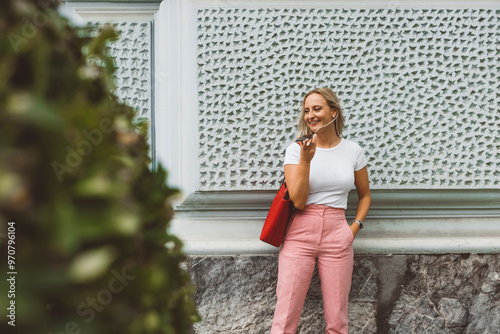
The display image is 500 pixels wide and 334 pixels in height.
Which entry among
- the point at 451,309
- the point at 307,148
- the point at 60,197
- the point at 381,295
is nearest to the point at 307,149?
the point at 307,148

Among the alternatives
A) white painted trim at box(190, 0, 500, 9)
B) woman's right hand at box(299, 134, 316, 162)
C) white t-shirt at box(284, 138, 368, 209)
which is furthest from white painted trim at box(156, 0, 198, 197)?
woman's right hand at box(299, 134, 316, 162)

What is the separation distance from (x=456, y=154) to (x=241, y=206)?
1.54 meters

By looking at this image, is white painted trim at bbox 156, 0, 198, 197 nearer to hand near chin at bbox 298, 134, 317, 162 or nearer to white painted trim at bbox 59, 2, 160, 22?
white painted trim at bbox 59, 2, 160, 22

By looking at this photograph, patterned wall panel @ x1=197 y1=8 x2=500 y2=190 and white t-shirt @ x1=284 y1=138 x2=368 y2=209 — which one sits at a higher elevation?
patterned wall panel @ x1=197 y1=8 x2=500 y2=190

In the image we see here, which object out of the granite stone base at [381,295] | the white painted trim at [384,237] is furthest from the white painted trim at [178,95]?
the granite stone base at [381,295]

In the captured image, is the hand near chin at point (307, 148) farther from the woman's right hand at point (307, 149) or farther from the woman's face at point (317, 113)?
the woman's face at point (317, 113)

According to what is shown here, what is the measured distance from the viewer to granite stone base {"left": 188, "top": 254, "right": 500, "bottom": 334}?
107 inches

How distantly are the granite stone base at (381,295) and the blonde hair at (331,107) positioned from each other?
33.6 inches

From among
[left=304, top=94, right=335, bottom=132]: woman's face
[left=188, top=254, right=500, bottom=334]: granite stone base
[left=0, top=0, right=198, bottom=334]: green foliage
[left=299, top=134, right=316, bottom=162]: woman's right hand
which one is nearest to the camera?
[left=0, top=0, right=198, bottom=334]: green foliage

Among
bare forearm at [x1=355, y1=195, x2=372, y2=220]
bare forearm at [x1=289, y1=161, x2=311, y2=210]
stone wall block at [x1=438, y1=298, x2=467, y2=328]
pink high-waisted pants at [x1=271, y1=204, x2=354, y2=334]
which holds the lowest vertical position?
stone wall block at [x1=438, y1=298, x2=467, y2=328]

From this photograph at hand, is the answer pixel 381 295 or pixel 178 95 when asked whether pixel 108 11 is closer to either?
pixel 178 95

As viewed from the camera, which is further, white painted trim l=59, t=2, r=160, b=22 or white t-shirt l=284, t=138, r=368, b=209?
white painted trim l=59, t=2, r=160, b=22

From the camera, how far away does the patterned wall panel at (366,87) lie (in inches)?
108

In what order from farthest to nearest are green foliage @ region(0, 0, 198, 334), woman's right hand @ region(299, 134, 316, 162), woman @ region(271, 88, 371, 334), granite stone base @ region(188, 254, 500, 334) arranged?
granite stone base @ region(188, 254, 500, 334) < woman @ region(271, 88, 371, 334) < woman's right hand @ region(299, 134, 316, 162) < green foliage @ region(0, 0, 198, 334)
